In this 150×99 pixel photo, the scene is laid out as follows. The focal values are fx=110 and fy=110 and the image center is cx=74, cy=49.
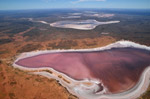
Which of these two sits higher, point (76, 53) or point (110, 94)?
point (76, 53)

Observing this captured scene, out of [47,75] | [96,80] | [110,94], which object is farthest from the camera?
[47,75]

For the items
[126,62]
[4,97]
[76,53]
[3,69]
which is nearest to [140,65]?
[126,62]

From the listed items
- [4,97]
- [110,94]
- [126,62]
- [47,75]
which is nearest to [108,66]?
[126,62]

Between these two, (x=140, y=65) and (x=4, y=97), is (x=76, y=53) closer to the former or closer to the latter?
(x=140, y=65)

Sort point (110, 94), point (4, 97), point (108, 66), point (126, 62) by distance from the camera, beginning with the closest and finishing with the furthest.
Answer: point (4, 97), point (110, 94), point (108, 66), point (126, 62)

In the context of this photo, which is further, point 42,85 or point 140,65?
point 140,65

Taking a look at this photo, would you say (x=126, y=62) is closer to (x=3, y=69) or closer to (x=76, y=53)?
(x=76, y=53)
